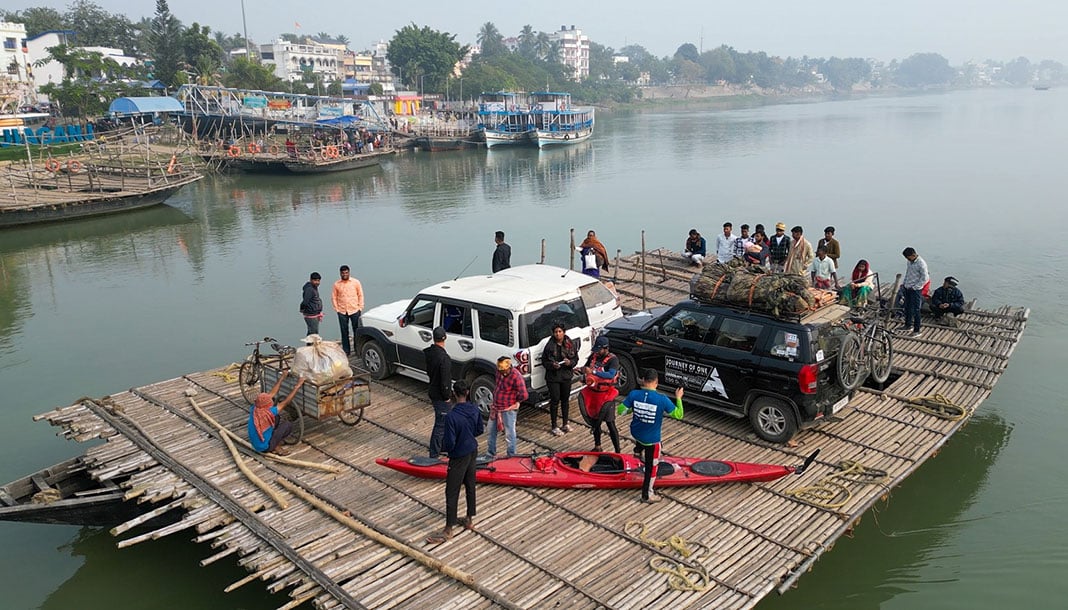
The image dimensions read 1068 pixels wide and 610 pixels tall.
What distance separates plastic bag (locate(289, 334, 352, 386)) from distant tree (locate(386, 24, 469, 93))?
3848 inches

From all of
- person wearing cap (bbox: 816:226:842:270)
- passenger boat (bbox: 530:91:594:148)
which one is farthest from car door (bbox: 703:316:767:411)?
passenger boat (bbox: 530:91:594:148)

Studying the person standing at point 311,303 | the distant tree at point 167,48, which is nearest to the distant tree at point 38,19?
the distant tree at point 167,48

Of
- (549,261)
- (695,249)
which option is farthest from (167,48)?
(695,249)

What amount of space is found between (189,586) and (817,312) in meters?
8.59

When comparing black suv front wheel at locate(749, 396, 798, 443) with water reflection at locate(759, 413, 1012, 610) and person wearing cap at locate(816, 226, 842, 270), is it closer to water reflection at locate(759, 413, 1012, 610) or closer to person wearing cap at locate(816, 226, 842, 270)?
water reflection at locate(759, 413, 1012, 610)

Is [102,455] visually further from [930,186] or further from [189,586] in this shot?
[930,186]

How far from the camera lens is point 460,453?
7.35 meters

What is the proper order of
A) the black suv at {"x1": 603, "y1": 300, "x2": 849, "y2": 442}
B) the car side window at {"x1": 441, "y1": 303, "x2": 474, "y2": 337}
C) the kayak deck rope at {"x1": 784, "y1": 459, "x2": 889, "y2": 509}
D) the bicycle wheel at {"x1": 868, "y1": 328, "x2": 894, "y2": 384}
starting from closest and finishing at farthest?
1. the kayak deck rope at {"x1": 784, "y1": 459, "x2": 889, "y2": 509}
2. the black suv at {"x1": 603, "y1": 300, "x2": 849, "y2": 442}
3. the car side window at {"x1": 441, "y1": 303, "x2": 474, "y2": 337}
4. the bicycle wheel at {"x1": 868, "y1": 328, "x2": 894, "y2": 384}

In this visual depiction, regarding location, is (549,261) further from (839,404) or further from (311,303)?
(839,404)

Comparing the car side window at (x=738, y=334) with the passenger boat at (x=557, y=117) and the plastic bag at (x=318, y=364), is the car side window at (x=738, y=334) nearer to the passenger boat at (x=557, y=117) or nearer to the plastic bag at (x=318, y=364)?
the plastic bag at (x=318, y=364)

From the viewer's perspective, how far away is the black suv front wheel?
9.41 metres

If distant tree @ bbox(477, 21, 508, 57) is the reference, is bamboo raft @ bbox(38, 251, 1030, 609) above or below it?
below

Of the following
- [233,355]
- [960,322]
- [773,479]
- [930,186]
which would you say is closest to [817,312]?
[773,479]

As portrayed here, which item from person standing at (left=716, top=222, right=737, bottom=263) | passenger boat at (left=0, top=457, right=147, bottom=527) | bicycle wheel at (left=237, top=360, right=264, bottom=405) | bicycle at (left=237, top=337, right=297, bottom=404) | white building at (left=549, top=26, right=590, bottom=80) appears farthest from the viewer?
white building at (left=549, top=26, right=590, bottom=80)
